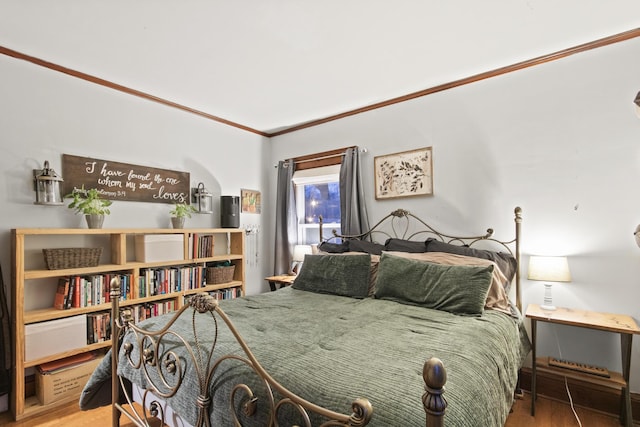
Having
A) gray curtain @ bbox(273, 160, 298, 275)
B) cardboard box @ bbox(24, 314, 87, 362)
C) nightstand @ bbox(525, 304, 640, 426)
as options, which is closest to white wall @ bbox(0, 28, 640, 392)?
nightstand @ bbox(525, 304, 640, 426)

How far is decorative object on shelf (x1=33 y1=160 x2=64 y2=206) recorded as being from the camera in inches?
95.3

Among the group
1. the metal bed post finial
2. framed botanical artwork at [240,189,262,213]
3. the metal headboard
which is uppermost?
framed botanical artwork at [240,189,262,213]

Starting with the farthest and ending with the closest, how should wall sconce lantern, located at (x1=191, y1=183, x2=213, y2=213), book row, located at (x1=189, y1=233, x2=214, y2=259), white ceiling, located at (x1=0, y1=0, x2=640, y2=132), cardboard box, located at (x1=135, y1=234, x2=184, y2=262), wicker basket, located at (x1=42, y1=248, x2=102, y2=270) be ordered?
wall sconce lantern, located at (x1=191, y1=183, x2=213, y2=213), book row, located at (x1=189, y1=233, x2=214, y2=259), cardboard box, located at (x1=135, y1=234, x2=184, y2=262), wicker basket, located at (x1=42, y1=248, x2=102, y2=270), white ceiling, located at (x1=0, y1=0, x2=640, y2=132)

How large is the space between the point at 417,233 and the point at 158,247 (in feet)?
7.66

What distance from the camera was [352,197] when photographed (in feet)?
11.1

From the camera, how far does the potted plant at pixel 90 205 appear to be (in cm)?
255

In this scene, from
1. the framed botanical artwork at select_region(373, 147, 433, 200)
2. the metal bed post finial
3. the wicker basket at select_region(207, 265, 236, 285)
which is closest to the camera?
the metal bed post finial

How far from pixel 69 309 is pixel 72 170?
108 cm

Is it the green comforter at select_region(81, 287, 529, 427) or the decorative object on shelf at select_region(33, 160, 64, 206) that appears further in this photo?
the decorative object on shelf at select_region(33, 160, 64, 206)

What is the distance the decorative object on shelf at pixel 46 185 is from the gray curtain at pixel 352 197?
242 cm

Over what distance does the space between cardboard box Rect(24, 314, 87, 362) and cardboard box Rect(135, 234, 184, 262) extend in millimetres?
620

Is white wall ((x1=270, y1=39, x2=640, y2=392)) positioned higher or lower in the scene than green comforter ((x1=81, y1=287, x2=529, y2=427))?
higher

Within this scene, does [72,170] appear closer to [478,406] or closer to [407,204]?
[407,204]

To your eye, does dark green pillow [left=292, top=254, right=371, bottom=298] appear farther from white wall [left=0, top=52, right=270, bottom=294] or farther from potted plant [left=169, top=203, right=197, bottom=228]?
white wall [left=0, top=52, right=270, bottom=294]
